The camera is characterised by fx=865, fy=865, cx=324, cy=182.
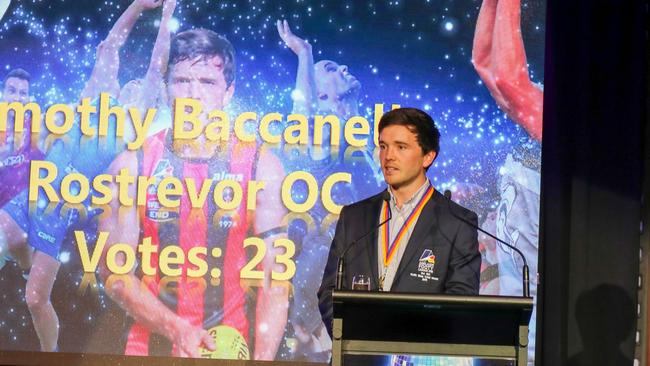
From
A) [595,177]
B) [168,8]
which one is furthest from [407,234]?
[168,8]

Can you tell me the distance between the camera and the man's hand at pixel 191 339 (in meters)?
4.47

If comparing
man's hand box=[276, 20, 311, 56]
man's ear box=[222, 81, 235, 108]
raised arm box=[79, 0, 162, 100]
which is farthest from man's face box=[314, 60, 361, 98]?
raised arm box=[79, 0, 162, 100]

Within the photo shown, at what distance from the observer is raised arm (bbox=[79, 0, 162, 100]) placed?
453 cm

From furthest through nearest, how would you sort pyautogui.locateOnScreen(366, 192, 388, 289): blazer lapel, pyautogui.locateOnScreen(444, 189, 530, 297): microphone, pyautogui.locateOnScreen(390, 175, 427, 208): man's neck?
pyautogui.locateOnScreen(390, 175, 427, 208): man's neck → pyautogui.locateOnScreen(366, 192, 388, 289): blazer lapel → pyautogui.locateOnScreen(444, 189, 530, 297): microphone

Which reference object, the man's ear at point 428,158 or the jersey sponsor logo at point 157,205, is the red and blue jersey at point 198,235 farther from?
the man's ear at point 428,158

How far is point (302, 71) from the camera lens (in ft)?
14.9

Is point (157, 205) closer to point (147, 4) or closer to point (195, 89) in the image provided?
point (195, 89)

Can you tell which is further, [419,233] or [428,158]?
[428,158]

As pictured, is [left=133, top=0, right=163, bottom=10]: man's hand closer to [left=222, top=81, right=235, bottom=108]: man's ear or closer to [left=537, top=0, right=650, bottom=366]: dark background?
[left=222, top=81, right=235, bottom=108]: man's ear

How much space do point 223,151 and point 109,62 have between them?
755 mm

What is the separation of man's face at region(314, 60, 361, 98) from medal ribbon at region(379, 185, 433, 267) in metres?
1.77

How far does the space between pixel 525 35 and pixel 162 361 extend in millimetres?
2566

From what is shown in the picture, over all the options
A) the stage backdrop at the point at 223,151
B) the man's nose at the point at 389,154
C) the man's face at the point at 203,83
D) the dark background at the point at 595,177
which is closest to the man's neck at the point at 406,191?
the man's nose at the point at 389,154

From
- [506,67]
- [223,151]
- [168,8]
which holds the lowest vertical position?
[223,151]
